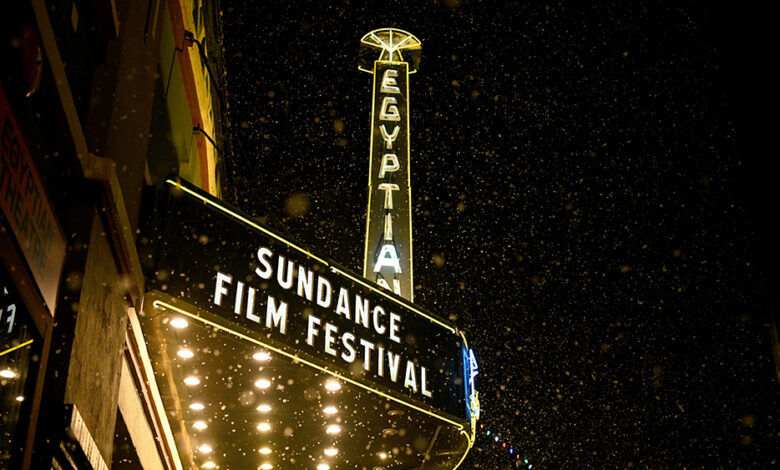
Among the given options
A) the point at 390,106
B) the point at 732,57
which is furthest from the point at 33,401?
the point at 390,106

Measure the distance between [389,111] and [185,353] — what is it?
30.3ft

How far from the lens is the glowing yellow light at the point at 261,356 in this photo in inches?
305

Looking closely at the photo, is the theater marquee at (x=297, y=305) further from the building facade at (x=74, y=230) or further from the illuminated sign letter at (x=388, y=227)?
the illuminated sign letter at (x=388, y=227)

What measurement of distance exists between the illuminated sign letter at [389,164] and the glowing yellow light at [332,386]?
6.96 meters

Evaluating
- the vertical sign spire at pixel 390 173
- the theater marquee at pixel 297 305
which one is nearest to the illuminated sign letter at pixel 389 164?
the vertical sign spire at pixel 390 173

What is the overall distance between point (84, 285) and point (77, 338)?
377 mm

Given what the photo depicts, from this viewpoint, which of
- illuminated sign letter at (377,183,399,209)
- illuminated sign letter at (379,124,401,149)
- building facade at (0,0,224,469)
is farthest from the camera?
illuminated sign letter at (379,124,401,149)

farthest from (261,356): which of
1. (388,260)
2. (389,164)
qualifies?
(389,164)

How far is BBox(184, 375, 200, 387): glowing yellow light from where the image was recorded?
854cm

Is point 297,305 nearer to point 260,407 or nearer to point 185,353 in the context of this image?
point 185,353

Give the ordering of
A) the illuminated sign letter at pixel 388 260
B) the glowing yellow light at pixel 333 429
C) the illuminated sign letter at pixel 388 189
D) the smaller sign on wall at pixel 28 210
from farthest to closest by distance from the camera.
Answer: the illuminated sign letter at pixel 388 189
the illuminated sign letter at pixel 388 260
the glowing yellow light at pixel 333 429
the smaller sign on wall at pixel 28 210

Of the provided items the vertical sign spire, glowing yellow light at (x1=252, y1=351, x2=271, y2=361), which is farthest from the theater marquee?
the vertical sign spire

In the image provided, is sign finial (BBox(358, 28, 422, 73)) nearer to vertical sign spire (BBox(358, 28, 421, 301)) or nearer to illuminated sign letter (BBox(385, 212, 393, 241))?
vertical sign spire (BBox(358, 28, 421, 301))

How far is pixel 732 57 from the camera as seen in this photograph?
185 centimetres
